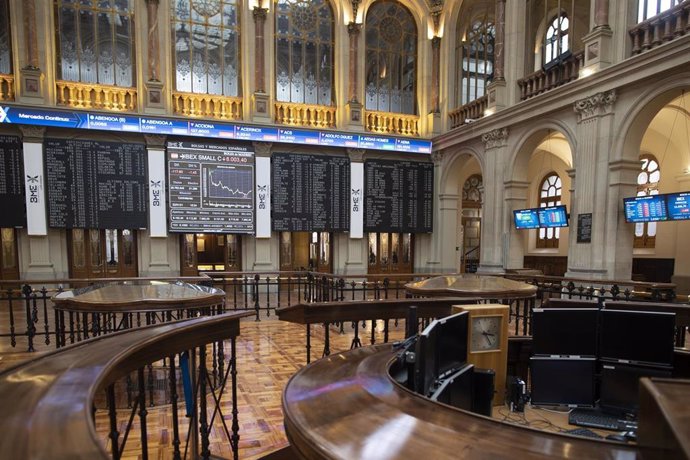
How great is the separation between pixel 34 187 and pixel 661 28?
41.2 ft

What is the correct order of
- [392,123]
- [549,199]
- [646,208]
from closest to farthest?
[646,208] → [392,123] → [549,199]

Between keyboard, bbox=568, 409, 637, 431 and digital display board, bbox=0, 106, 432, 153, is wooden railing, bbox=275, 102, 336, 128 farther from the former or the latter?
keyboard, bbox=568, 409, 637, 431

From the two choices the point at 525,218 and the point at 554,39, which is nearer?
the point at 525,218

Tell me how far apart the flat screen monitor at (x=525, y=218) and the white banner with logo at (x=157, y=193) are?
844 centimetres

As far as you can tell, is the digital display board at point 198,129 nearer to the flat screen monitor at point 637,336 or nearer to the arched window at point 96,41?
the arched window at point 96,41

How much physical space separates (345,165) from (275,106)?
2475 millimetres

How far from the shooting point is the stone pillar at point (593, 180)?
7.42 m

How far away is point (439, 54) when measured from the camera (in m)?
12.4

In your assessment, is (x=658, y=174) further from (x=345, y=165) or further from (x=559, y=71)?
(x=345, y=165)

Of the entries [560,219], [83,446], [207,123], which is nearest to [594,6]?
[560,219]

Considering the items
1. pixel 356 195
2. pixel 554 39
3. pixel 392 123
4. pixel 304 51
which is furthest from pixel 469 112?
pixel 304 51

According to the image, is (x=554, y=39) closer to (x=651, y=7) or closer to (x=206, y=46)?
(x=651, y=7)

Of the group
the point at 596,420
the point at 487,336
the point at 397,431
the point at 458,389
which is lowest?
the point at 596,420

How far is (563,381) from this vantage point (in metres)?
2.99
